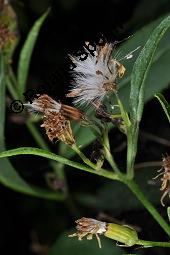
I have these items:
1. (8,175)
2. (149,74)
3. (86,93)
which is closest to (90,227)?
(86,93)

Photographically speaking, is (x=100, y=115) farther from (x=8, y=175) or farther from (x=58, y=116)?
(x=8, y=175)

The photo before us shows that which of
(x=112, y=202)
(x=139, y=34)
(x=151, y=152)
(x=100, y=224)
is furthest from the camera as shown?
(x=112, y=202)

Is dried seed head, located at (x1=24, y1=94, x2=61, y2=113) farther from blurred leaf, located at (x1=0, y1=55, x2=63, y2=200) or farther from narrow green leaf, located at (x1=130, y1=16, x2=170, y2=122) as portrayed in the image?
blurred leaf, located at (x1=0, y1=55, x2=63, y2=200)

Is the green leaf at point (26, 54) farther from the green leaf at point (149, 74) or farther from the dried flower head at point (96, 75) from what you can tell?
the dried flower head at point (96, 75)

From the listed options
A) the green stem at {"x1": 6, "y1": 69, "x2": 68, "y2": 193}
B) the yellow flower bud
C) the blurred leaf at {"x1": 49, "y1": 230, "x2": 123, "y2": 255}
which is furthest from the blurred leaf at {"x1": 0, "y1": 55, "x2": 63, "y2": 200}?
the yellow flower bud

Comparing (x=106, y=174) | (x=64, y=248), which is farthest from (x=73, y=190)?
(x=106, y=174)

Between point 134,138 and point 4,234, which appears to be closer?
point 134,138

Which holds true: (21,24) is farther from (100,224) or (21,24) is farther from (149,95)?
(100,224)
